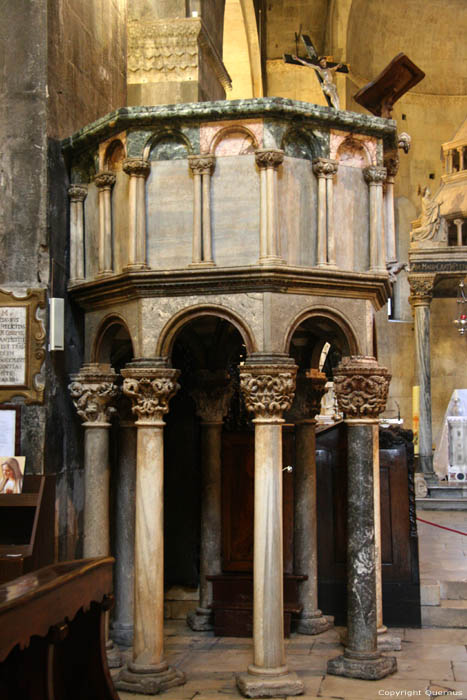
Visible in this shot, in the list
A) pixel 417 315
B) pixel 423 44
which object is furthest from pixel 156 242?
pixel 423 44

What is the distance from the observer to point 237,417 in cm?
934

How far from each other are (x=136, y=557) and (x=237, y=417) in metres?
3.02

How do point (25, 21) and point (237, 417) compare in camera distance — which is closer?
point (25, 21)

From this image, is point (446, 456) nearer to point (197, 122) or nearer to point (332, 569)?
point (332, 569)

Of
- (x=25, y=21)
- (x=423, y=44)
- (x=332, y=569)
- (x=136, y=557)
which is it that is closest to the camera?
(x=136, y=557)

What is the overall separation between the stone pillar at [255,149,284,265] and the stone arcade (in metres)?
0.01

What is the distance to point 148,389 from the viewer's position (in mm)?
6633

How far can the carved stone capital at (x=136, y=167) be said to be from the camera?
6.69 m

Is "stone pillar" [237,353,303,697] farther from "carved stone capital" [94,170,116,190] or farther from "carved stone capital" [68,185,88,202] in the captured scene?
"carved stone capital" [68,185,88,202]

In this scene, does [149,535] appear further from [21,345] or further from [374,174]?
[374,174]

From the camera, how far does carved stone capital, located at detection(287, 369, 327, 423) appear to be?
8.38 m

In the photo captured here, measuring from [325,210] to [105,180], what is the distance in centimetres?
175

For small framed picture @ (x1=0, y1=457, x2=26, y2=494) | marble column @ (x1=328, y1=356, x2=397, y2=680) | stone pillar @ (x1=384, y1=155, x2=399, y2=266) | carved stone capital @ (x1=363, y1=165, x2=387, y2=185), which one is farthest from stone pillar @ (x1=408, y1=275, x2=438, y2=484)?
small framed picture @ (x1=0, y1=457, x2=26, y2=494)

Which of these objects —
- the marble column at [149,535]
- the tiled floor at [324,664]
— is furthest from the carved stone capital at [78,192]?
the tiled floor at [324,664]
